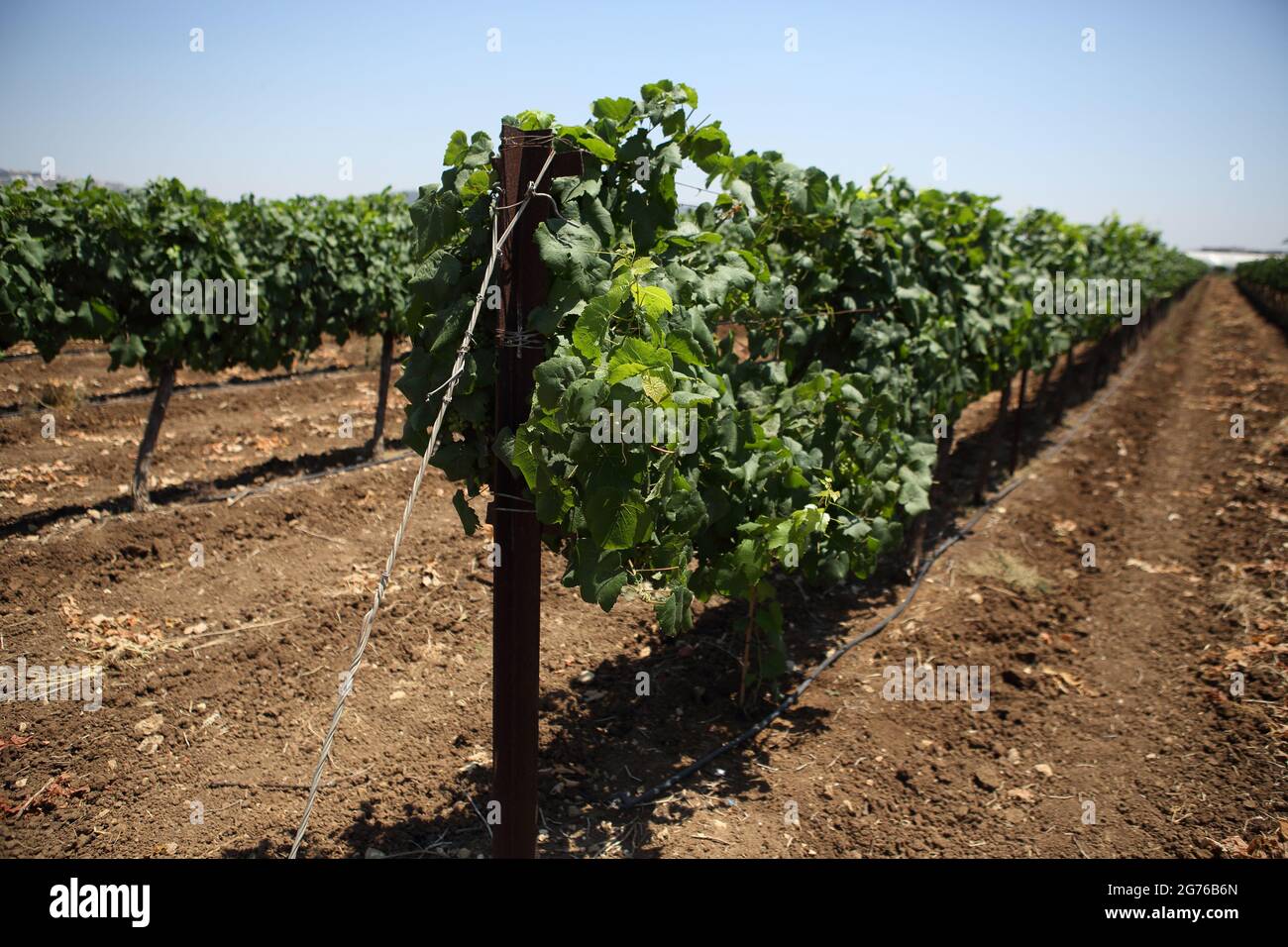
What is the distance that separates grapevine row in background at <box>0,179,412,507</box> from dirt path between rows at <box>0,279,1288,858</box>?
6.16 ft

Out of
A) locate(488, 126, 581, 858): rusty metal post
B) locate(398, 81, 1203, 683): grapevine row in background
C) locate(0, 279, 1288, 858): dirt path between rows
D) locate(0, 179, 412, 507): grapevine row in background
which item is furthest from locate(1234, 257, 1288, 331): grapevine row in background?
locate(488, 126, 581, 858): rusty metal post

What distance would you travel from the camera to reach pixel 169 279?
26.9 ft

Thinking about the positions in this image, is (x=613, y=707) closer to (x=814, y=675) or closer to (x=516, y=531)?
(x=814, y=675)

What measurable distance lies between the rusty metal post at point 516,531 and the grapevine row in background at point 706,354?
0.08m

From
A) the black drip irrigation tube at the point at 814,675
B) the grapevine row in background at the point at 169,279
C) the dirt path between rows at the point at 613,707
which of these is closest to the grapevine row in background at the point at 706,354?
the black drip irrigation tube at the point at 814,675

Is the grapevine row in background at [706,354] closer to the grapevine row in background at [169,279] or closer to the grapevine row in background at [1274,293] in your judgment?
the grapevine row in background at [169,279]

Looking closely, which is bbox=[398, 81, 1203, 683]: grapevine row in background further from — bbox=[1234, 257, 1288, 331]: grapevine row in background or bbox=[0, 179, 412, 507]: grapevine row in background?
bbox=[1234, 257, 1288, 331]: grapevine row in background

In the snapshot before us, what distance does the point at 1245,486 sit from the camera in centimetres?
966

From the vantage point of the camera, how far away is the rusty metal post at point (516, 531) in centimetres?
262

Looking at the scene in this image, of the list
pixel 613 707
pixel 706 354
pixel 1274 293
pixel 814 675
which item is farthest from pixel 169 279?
pixel 1274 293

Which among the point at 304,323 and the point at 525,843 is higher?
the point at 304,323

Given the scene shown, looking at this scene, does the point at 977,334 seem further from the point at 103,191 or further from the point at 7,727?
the point at 103,191
